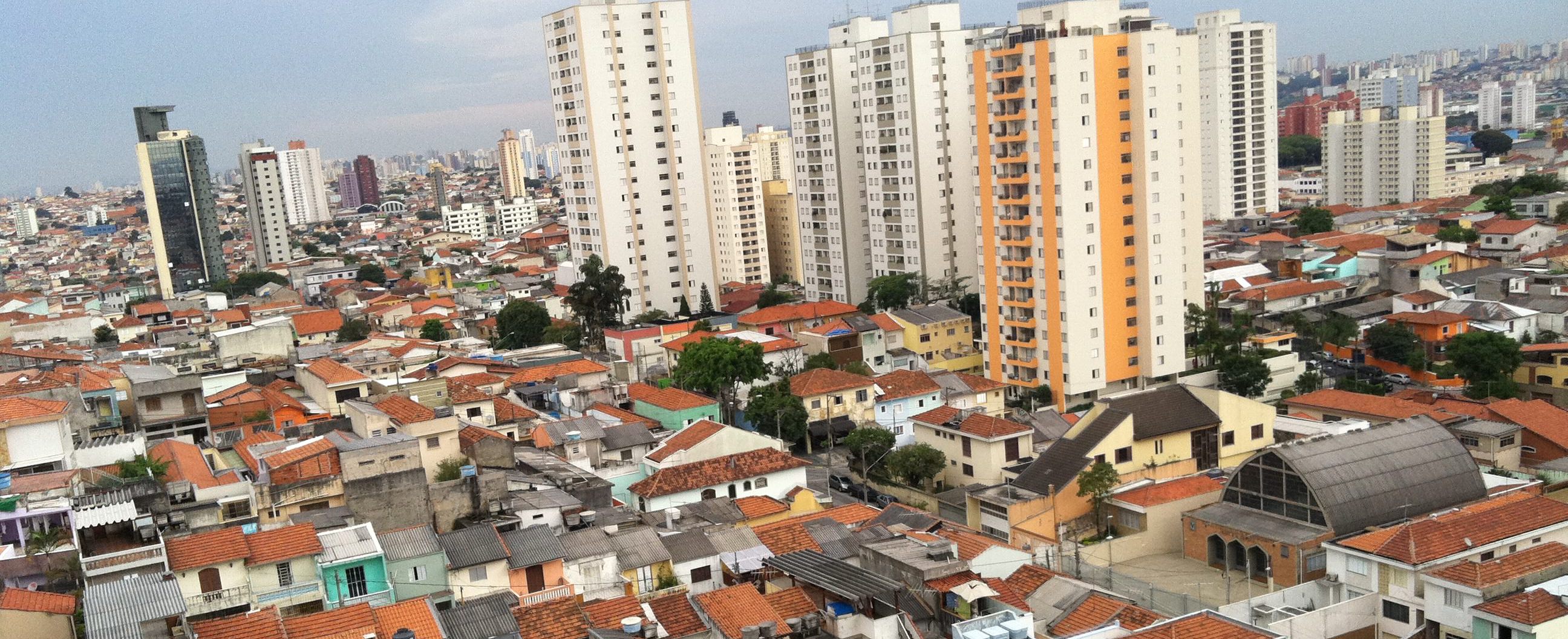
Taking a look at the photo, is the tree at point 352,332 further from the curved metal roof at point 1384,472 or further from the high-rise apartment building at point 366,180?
the high-rise apartment building at point 366,180

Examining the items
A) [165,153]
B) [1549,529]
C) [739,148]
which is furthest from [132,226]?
[1549,529]

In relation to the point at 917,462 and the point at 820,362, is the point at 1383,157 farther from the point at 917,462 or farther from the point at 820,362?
the point at 917,462

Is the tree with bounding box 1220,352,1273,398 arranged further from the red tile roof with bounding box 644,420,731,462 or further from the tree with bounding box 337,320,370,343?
the tree with bounding box 337,320,370,343

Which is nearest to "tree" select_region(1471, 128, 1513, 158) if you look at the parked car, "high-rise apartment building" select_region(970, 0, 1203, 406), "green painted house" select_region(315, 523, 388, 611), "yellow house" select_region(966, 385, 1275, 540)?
"high-rise apartment building" select_region(970, 0, 1203, 406)

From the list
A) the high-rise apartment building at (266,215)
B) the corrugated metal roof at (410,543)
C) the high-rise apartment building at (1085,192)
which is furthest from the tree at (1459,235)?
the high-rise apartment building at (266,215)

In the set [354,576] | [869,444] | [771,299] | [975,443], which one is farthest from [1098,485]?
[771,299]

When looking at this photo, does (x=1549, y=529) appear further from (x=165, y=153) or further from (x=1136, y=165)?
(x=165, y=153)
